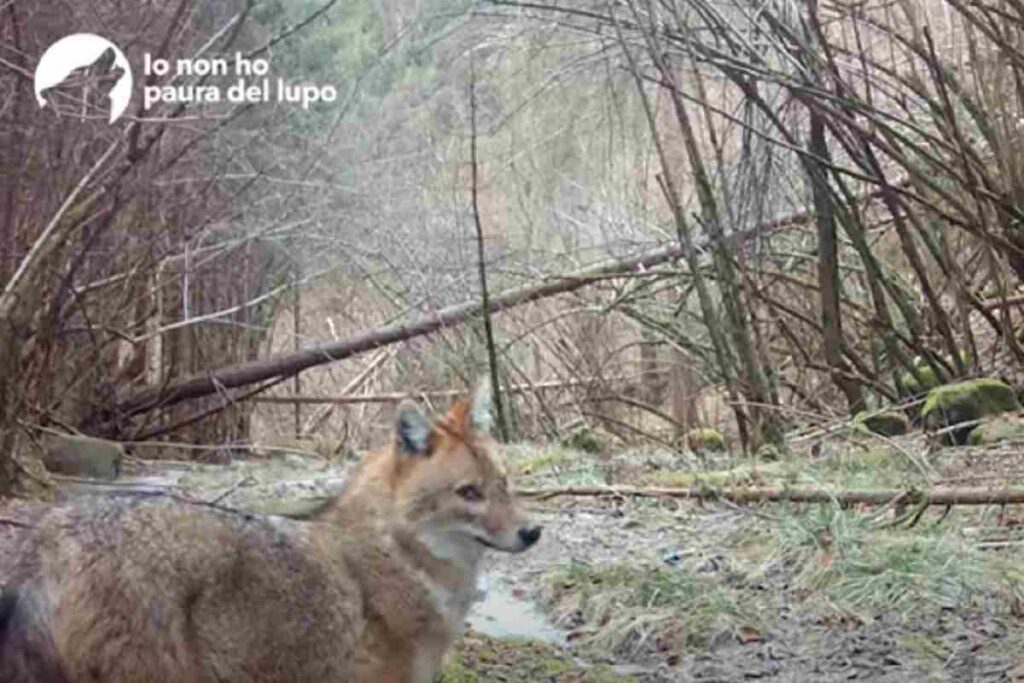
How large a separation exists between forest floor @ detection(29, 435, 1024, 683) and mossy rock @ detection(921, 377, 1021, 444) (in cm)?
143

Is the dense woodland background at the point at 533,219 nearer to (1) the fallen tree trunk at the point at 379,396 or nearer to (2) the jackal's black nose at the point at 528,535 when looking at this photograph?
(1) the fallen tree trunk at the point at 379,396

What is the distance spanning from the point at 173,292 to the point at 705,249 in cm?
253

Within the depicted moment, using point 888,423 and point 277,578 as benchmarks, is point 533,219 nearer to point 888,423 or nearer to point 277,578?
point 888,423

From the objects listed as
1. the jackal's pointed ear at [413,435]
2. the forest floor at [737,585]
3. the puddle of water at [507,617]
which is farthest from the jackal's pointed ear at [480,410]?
the puddle of water at [507,617]

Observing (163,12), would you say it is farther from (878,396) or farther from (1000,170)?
(878,396)

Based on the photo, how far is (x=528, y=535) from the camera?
298 centimetres

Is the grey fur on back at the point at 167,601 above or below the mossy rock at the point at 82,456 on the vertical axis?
below

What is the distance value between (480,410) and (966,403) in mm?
3922

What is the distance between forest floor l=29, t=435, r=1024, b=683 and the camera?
3.45 m

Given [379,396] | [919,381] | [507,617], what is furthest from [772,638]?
[919,381]

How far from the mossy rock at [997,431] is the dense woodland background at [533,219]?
67 centimetres

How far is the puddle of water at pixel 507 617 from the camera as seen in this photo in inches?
148

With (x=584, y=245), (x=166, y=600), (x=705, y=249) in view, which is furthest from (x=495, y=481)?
(x=584, y=245)

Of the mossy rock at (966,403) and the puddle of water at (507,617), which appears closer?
the puddle of water at (507,617)
